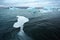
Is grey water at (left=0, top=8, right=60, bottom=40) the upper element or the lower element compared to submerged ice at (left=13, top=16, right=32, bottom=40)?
upper

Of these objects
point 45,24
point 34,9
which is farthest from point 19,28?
point 34,9

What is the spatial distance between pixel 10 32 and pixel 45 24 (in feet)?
1.38

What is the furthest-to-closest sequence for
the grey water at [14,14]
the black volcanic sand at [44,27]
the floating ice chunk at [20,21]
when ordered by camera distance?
the grey water at [14,14], the floating ice chunk at [20,21], the black volcanic sand at [44,27]

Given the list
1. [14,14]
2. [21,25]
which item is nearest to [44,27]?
[21,25]

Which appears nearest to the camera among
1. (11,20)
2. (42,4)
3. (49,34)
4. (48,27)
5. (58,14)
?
(49,34)

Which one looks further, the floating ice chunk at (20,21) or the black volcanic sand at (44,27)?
the floating ice chunk at (20,21)

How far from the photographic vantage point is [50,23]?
3.63 feet

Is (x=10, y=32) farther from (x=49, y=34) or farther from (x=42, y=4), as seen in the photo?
(x=42, y=4)

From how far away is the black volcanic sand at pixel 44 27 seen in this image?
90 cm

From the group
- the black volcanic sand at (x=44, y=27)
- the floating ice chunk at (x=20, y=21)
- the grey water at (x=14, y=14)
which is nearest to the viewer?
the black volcanic sand at (x=44, y=27)

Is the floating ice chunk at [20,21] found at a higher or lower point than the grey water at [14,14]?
lower

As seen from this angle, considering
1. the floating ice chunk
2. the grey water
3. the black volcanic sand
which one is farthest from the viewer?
the grey water

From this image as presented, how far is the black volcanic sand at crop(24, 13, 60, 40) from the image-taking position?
2.96 feet

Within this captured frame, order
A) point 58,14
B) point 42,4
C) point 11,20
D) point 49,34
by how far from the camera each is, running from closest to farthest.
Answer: point 49,34 → point 11,20 → point 58,14 → point 42,4
